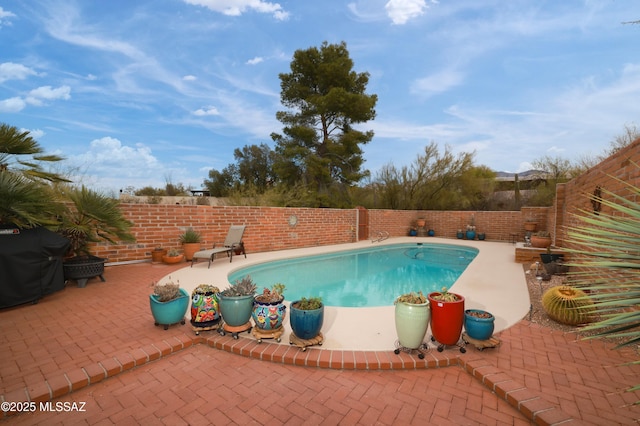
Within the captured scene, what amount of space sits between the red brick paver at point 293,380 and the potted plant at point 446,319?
0.15 metres

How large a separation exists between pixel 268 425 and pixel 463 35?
28.7ft

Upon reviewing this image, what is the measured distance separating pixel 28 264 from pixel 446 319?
4.96 meters

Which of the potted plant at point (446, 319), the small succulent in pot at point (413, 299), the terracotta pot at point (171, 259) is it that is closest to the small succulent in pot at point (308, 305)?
the small succulent in pot at point (413, 299)

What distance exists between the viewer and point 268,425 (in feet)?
6.00

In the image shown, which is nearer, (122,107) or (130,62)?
(130,62)

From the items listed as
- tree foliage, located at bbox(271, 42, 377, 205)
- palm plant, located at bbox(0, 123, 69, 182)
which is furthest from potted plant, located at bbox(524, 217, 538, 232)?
palm plant, located at bbox(0, 123, 69, 182)

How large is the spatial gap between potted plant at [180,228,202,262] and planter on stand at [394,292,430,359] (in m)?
5.63

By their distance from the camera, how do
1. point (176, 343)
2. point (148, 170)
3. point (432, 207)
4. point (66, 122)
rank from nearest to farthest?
1. point (176, 343)
2. point (66, 122)
3. point (148, 170)
4. point (432, 207)

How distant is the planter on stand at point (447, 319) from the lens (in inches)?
101

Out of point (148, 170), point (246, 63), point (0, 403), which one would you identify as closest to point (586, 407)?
point (0, 403)

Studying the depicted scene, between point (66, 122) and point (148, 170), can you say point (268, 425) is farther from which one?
point (148, 170)

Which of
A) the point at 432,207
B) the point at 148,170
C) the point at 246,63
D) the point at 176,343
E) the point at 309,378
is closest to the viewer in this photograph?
the point at 309,378

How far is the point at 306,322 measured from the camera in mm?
2617

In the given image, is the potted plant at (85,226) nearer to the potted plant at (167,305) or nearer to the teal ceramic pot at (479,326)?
the potted plant at (167,305)
